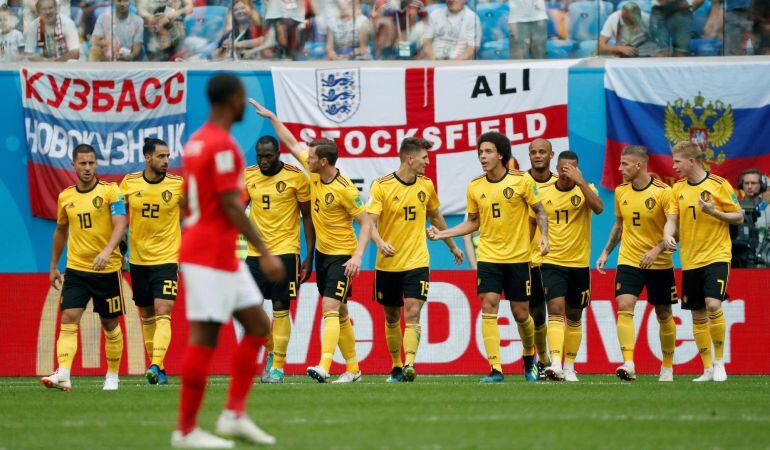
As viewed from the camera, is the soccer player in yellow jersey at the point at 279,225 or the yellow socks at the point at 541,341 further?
the yellow socks at the point at 541,341

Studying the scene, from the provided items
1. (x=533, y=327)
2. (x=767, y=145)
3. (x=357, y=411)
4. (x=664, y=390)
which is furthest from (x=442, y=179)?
(x=357, y=411)

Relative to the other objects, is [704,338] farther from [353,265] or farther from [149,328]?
[149,328]

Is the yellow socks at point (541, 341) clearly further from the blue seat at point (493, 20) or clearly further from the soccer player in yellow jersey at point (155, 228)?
the blue seat at point (493, 20)

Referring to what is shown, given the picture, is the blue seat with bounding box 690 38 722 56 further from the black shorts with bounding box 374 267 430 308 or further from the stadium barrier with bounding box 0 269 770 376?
the black shorts with bounding box 374 267 430 308

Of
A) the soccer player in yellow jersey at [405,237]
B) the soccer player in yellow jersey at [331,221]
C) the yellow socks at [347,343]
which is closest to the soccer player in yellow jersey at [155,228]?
the soccer player in yellow jersey at [331,221]

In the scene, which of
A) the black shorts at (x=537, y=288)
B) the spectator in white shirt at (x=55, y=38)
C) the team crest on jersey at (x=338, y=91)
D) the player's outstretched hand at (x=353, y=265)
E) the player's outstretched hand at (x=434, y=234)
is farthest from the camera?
the spectator in white shirt at (x=55, y=38)

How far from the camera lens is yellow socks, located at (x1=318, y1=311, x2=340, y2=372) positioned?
41.5 feet

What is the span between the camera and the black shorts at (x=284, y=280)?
43.0ft

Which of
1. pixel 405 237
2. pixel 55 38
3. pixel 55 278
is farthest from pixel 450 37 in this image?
pixel 55 278

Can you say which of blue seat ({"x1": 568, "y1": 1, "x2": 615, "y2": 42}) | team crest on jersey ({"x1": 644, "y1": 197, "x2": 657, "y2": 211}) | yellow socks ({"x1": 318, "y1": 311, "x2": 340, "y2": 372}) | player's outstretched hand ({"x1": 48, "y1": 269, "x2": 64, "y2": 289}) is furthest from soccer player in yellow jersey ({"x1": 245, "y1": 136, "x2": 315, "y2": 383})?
blue seat ({"x1": 568, "y1": 1, "x2": 615, "y2": 42})

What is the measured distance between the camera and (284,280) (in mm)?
13078

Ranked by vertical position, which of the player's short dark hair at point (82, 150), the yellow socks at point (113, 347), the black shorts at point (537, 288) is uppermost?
the player's short dark hair at point (82, 150)

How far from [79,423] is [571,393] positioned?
14.2 feet

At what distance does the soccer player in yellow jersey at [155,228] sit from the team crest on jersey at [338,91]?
6.34 m
